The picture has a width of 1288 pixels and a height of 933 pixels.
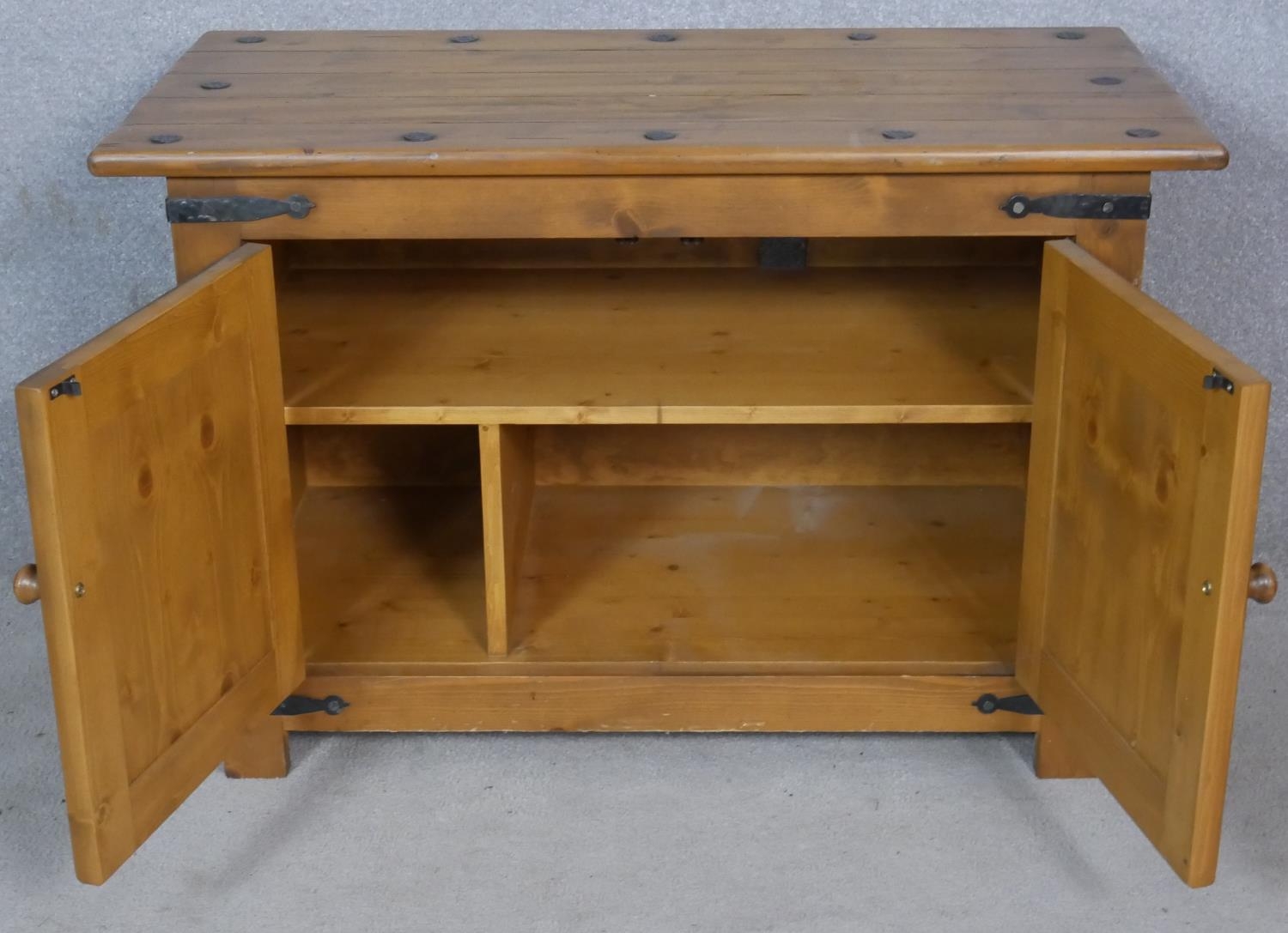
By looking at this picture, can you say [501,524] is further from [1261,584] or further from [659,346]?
[1261,584]

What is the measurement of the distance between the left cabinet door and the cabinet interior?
13 centimetres

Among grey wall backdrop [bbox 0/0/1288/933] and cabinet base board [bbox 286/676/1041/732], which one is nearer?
grey wall backdrop [bbox 0/0/1288/933]

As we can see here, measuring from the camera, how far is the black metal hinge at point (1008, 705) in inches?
67.0

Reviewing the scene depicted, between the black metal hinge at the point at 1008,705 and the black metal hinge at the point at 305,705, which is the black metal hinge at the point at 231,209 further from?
the black metal hinge at the point at 1008,705

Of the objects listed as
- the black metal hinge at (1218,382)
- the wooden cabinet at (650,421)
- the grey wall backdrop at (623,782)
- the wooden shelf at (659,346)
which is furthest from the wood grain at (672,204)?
the grey wall backdrop at (623,782)

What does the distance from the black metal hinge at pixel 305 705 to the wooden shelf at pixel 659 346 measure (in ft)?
0.95

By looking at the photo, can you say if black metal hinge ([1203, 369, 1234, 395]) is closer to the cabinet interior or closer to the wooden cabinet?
the wooden cabinet

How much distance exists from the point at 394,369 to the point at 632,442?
0.51 meters

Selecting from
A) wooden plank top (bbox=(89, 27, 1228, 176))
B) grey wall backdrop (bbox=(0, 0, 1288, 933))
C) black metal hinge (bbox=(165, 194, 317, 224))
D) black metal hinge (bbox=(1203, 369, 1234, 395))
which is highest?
wooden plank top (bbox=(89, 27, 1228, 176))

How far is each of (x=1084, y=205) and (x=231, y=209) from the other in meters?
0.80

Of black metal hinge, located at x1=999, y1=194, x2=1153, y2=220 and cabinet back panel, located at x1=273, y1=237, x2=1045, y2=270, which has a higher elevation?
black metal hinge, located at x1=999, y1=194, x2=1153, y2=220

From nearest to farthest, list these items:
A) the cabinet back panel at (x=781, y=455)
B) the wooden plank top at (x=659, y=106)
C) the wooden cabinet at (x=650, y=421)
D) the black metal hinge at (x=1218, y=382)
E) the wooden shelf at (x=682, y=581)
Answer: the black metal hinge at (x=1218, y=382) → the wooden cabinet at (x=650, y=421) → the wooden plank top at (x=659, y=106) → the wooden shelf at (x=682, y=581) → the cabinet back panel at (x=781, y=455)

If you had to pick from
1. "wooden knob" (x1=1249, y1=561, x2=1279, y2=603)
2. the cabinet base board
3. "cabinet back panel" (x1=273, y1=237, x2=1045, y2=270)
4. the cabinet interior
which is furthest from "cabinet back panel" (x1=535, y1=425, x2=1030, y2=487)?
"wooden knob" (x1=1249, y1=561, x2=1279, y2=603)

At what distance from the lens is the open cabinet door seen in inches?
47.5
